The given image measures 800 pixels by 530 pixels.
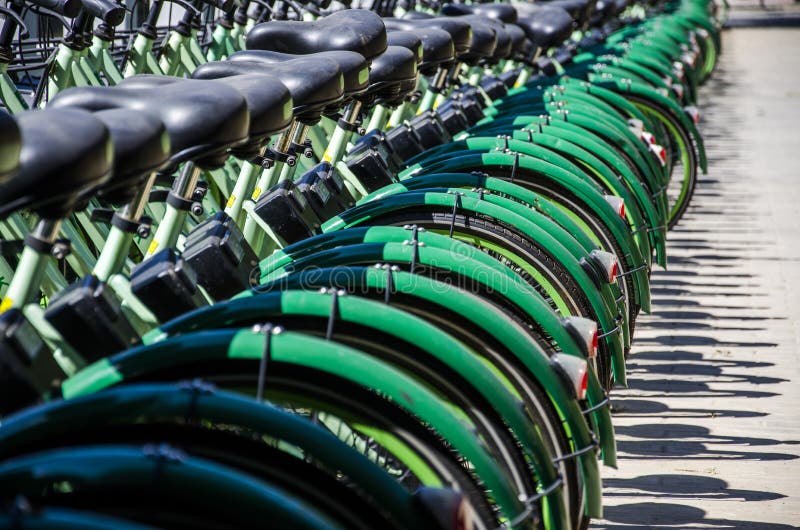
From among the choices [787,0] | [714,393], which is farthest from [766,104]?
[787,0]

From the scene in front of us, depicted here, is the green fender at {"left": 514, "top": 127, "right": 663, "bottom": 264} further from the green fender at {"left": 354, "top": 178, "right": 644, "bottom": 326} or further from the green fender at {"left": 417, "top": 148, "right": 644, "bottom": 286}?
the green fender at {"left": 354, "top": 178, "right": 644, "bottom": 326}

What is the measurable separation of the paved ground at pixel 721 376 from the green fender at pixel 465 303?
123cm

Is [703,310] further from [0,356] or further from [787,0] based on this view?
[787,0]

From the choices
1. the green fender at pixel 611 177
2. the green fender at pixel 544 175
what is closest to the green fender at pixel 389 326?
the green fender at pixel 544 175

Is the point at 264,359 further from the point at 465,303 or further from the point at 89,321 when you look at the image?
the point at 465,303

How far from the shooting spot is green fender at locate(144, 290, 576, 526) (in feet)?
8.08

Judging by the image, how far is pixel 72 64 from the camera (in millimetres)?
4773

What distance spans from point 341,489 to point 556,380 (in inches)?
33.2

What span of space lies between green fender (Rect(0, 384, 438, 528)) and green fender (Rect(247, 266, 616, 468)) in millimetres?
696

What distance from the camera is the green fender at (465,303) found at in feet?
8.91

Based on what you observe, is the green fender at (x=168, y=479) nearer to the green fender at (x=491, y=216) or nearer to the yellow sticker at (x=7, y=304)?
the yellow sticker at (x=7, y=304)

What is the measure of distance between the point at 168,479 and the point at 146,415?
21cm

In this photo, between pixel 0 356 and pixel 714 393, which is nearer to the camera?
pixel 0 356

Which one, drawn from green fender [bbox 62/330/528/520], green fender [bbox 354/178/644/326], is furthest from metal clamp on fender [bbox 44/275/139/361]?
green fender [bbox 354/178/644/326]
